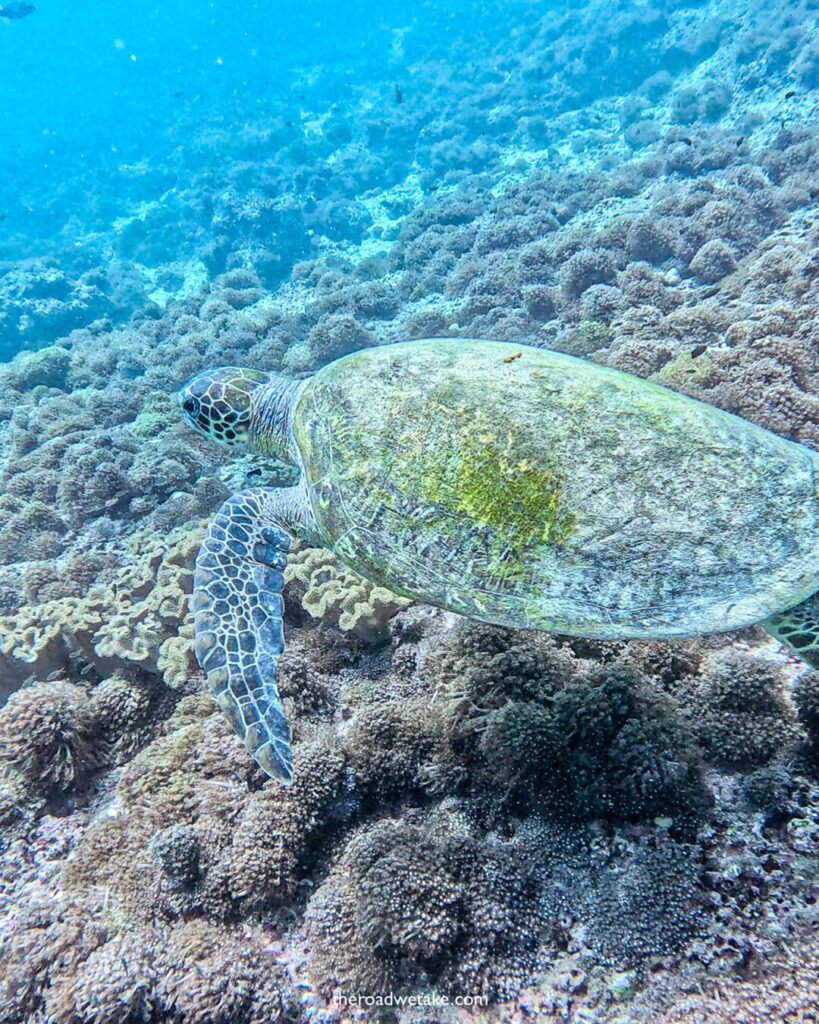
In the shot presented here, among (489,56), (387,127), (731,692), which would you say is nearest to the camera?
(731,692)

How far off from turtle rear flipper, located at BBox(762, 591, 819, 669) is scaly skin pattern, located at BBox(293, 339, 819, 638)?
0.18 metres

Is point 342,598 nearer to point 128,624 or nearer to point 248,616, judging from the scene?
point 248,616

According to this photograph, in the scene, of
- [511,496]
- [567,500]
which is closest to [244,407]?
[511,496]

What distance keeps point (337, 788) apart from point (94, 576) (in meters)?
4.14

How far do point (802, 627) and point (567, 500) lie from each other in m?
1.10

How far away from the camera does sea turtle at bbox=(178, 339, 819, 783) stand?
2049 mm

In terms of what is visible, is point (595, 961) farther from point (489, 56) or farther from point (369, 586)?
point (489, 56)

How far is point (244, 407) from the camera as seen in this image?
386 centimetres

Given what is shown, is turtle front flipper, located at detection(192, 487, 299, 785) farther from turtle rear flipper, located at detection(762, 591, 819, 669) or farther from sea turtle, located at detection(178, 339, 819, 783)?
turtle rear flipper, located at detection(762, 591, 819, 669)

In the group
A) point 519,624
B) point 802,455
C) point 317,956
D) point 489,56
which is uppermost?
point 489,56

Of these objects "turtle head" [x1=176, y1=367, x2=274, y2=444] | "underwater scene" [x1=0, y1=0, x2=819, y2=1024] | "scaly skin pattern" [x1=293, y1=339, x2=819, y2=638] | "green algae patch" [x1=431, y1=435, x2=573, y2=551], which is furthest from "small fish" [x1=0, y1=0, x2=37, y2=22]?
"green algae patch" [x1=431, y1=435, x2=573, y2=551]

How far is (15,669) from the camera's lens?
414 centimetres

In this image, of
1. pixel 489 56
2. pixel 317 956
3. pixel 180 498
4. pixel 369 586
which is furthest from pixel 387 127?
pixel 317 956

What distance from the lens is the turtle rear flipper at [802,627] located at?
6.92 ft
